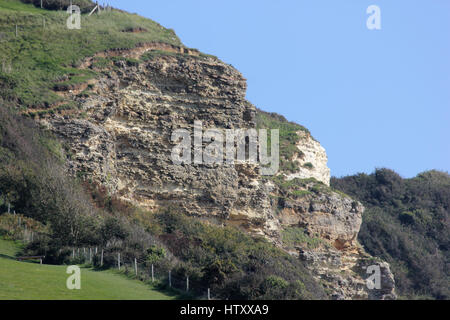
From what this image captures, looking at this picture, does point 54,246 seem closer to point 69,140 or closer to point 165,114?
point 69,140

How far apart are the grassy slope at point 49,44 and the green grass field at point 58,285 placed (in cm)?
1636

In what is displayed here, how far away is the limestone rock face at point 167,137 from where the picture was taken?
1870 inches

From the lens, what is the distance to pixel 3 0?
217ft

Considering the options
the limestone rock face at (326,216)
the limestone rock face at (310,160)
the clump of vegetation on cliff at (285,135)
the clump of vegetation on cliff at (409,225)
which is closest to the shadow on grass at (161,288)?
the limestone rock face at (326,216)

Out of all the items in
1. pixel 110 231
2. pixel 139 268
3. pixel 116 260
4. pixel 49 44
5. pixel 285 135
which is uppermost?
pixel 49 44

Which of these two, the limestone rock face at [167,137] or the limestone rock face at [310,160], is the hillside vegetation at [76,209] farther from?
the limestone rock face at [310,160]

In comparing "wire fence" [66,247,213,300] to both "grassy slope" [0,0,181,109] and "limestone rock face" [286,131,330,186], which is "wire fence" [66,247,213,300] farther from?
"limestone rock face" [286,131,330,186]

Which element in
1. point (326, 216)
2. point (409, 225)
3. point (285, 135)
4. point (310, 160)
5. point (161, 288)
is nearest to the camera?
point (161, 288)

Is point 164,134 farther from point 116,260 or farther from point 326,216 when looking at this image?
point 326,216

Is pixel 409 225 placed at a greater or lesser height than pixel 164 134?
lesser

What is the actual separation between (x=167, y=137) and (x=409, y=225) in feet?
155

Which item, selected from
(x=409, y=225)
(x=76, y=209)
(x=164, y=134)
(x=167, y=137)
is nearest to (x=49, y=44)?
(x=164, y=134)

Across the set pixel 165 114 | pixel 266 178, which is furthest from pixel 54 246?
pixel 266 178

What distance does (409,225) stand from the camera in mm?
90312
